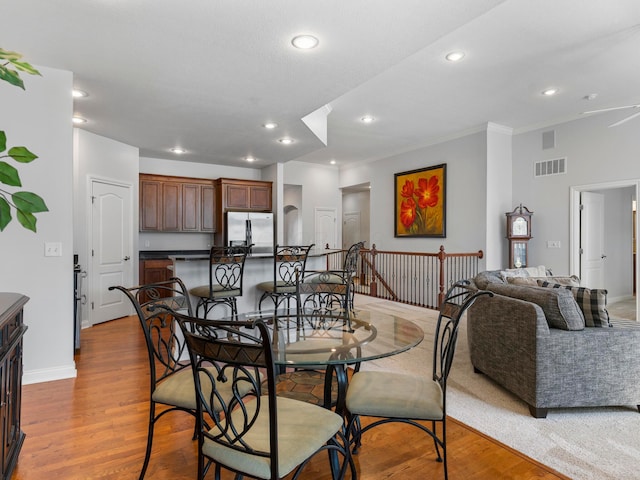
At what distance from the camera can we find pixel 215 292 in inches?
147

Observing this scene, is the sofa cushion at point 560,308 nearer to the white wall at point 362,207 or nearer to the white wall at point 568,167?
the white wall at point 568,167

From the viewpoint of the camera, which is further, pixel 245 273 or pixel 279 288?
pixel 245 273

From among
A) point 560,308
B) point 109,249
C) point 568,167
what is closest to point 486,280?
point 560,308

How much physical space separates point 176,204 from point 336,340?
5425 millimetres

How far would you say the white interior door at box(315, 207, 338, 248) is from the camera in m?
8.84

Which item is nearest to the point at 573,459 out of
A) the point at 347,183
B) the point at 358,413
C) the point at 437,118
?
the point at 358,413

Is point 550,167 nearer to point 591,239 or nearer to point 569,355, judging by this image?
point 591,239

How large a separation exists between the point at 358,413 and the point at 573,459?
1.29 m

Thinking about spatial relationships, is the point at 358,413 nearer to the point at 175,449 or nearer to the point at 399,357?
the point at 175,449

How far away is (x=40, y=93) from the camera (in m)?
3.15

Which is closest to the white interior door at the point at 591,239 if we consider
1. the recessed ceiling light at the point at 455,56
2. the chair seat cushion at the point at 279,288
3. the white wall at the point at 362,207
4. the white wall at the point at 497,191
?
the white wall at the point at 497,191

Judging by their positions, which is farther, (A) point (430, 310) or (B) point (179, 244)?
(B) point (179, 244)

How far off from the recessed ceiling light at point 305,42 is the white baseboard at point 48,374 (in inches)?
130

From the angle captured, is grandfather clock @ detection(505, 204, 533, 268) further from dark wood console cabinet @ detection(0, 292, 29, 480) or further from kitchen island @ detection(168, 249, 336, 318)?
dark wood console cabinet @ detection(0, 292, 29, 480)
